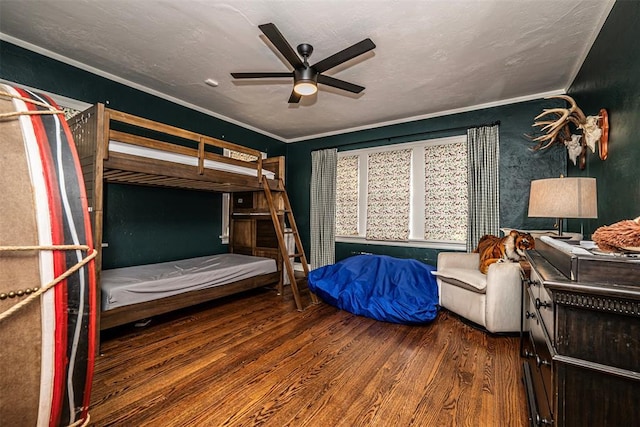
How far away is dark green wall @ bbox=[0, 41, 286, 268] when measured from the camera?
267cm

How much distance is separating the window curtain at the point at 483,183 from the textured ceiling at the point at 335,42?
496 millimetres

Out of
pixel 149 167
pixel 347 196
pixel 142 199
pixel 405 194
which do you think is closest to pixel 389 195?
pixel 405 194

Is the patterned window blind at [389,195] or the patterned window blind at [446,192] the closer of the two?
the patterned window blind at [446,192]

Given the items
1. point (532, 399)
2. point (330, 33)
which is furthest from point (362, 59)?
point (532, 399)

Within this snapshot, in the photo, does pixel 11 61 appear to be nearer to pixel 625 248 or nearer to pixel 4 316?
pixel 4 316

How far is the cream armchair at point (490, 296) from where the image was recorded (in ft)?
8.00

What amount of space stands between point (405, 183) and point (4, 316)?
441 cm

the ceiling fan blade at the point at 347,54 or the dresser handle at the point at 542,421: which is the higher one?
the ceiling fan blade at the point at 347,54

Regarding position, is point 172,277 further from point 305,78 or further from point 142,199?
point 305,78

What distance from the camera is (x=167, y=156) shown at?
101 inches

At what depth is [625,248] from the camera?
91 cm

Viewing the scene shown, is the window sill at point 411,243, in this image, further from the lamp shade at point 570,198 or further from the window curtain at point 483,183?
the lamp shade at point 570,198

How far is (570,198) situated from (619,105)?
28.4 inches

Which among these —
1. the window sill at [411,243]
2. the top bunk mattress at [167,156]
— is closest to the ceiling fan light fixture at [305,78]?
the top bunk mattress at [167,156]
